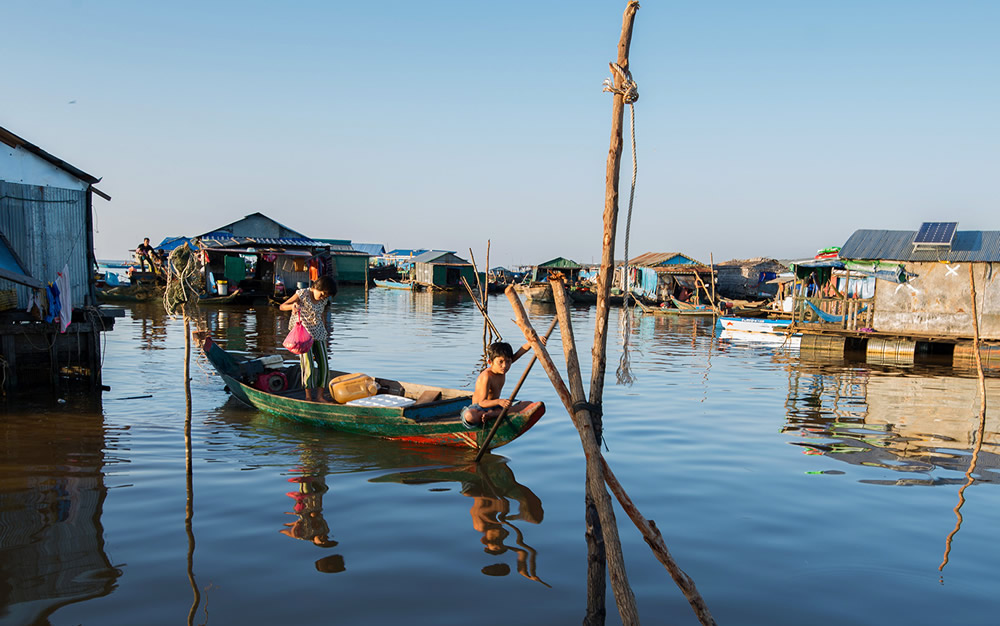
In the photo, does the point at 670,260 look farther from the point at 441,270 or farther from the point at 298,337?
the point at 298,337

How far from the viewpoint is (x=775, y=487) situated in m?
6.84

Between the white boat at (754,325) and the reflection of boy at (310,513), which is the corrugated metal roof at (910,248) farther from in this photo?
the reflection of boy at (310,513)

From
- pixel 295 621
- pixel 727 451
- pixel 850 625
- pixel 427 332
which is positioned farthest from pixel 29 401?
pixel 427 332

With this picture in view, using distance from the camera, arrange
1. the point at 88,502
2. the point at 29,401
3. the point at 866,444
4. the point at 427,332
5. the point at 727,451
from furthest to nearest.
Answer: the point at 427,332
the point at 29,401
the point at 866,444
the point at 727,451
the point at 88,502

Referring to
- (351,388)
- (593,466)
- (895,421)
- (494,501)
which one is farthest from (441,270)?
(593,466)

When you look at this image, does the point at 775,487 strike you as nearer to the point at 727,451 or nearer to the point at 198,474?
the point at 727,451

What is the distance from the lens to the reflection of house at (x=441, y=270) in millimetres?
46812

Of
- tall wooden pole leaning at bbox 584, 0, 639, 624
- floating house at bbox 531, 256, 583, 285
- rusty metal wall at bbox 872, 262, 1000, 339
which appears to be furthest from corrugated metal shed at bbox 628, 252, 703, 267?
tall wooden pole leaning at bbox 584, 0, 639, 624

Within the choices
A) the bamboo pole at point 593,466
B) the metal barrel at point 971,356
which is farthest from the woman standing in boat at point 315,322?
the metal barrel at point 971,356

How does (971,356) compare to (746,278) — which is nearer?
(971,356)

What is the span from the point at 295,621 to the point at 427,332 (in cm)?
1875

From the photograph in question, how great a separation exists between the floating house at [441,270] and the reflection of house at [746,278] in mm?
16298

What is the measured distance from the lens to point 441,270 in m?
47.1

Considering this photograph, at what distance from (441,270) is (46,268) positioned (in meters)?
36.8
